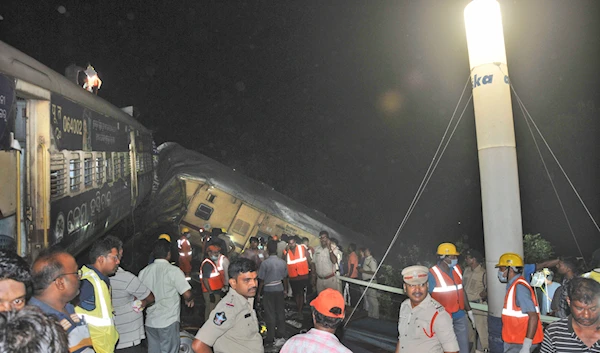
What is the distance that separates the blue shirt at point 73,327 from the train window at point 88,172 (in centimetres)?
464

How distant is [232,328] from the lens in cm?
334

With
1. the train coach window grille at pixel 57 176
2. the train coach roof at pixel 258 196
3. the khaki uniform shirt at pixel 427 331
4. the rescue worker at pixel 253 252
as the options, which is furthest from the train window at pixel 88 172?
the train coach roof at pixel 258 196

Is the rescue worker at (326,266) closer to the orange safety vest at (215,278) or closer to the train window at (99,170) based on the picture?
the orange safety vest at (215,278)

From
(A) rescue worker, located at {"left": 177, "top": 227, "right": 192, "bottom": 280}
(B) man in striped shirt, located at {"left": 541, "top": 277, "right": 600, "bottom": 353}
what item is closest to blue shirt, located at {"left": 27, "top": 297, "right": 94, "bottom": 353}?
(B) man in striped shirt, located at {"left": 541, "top": 277, "right": 600, "bottom": 353}

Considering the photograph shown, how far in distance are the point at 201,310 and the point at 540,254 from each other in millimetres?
8239

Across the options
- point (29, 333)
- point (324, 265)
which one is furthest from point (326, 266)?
point (29, 333)

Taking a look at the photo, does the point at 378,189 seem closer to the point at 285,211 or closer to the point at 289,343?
the point at 285,211

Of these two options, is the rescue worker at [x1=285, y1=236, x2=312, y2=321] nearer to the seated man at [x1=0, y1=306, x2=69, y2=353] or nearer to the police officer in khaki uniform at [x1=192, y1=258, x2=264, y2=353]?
the police officer in khaki uniform at [x1=192, y1=258, x2=264, y2=353]

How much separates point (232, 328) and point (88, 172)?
511 cm

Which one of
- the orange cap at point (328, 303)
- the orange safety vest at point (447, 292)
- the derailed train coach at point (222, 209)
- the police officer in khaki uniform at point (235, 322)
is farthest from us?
the derailed train coach at point (222, 209)

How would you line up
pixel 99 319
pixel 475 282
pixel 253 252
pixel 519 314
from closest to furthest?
pixel 99 319 → pixel 519 314 → pixel 475 282 → pixel 253 252

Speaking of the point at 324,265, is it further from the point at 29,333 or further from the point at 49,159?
the point at 29,333

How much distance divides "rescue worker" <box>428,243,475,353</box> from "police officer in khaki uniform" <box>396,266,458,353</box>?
5.20ft

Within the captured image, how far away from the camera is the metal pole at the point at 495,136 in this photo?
7.05 metres
